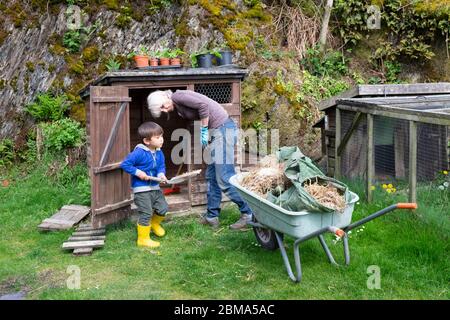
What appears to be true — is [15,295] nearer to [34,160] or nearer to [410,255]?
[410,255]

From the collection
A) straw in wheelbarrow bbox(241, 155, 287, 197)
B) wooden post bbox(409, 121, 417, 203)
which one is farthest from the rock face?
straw in wheelbarrow bbox(241, 155, 287, 197)

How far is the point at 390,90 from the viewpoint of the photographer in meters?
8.60

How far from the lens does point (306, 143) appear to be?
36.3 ft

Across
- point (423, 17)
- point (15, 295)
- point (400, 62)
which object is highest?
point (423, 17)

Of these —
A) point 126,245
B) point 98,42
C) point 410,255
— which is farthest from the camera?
point 98,42

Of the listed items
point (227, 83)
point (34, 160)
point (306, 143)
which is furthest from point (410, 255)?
point (34, 160)

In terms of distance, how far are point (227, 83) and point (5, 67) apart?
5340mm

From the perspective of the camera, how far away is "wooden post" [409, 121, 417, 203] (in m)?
6.58

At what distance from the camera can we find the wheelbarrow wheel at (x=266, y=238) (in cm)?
580

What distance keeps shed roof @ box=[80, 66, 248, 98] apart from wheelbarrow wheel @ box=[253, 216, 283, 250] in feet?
8.78

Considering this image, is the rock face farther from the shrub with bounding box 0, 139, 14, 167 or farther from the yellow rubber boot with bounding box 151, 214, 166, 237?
the yellow rubber boot with bounding box 151, 214, 166, 237

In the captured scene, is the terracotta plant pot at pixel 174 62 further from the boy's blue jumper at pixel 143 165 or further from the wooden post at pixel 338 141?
the wooden post at pixel 338 141

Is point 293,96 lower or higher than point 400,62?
lower

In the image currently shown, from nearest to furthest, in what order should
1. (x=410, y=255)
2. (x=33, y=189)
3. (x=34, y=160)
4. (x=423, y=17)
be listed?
(x=410, y=255)
(x=33, y=189)
(x=34, y=160)
(x=423, y=17)
